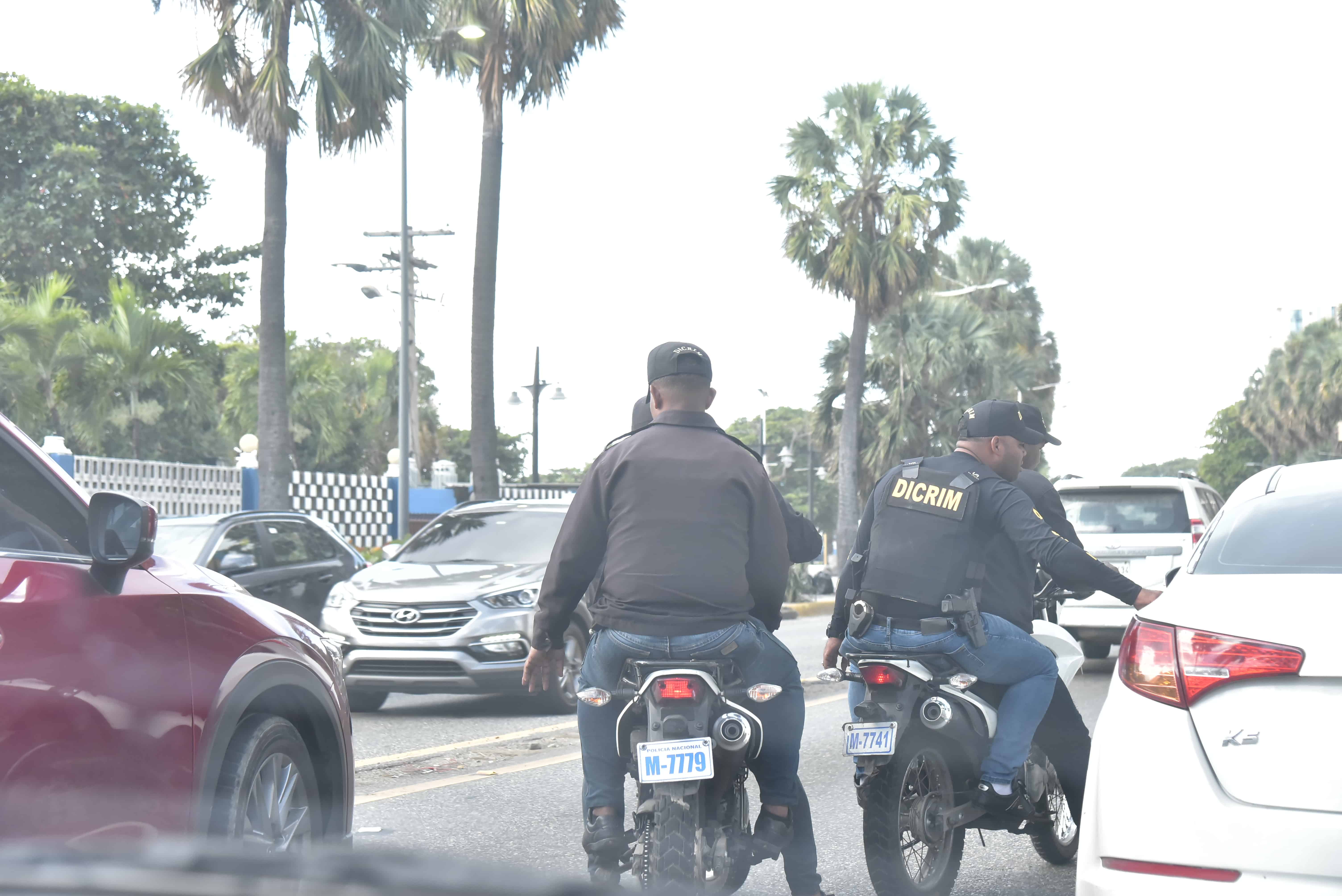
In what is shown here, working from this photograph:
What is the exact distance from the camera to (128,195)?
4228cm

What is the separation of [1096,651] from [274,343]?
10735 mm

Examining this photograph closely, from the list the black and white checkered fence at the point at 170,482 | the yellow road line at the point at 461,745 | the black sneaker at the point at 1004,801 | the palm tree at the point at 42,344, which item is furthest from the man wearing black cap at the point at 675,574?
the palm tree at the point at 42,344

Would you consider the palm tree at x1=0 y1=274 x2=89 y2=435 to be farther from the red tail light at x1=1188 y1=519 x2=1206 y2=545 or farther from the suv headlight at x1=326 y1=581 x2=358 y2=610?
the red tail light at x1=1188 y1=519 x2=1206 y2=545

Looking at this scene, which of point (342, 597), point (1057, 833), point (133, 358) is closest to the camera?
point (1057, 833)

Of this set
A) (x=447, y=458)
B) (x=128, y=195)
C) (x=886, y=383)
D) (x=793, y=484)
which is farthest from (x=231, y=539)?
(x=793, y=484)

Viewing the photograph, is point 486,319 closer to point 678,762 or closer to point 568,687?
point 568,687

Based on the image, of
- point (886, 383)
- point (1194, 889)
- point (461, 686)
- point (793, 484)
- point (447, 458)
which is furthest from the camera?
point (793, 484)

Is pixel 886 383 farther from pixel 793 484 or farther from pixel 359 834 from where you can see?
pixel 793 484

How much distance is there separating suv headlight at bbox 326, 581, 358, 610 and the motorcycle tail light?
774 cm

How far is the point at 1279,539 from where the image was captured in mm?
3750

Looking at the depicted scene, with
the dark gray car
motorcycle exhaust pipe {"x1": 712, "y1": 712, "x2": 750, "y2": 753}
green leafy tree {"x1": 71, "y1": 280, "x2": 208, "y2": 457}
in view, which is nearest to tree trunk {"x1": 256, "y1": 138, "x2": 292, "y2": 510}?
the dark gray car

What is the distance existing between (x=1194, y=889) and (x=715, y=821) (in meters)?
1.24

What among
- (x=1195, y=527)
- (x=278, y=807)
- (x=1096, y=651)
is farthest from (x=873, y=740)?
(x=1096, y=651)

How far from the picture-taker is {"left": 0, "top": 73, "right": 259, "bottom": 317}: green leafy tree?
39969 mm
